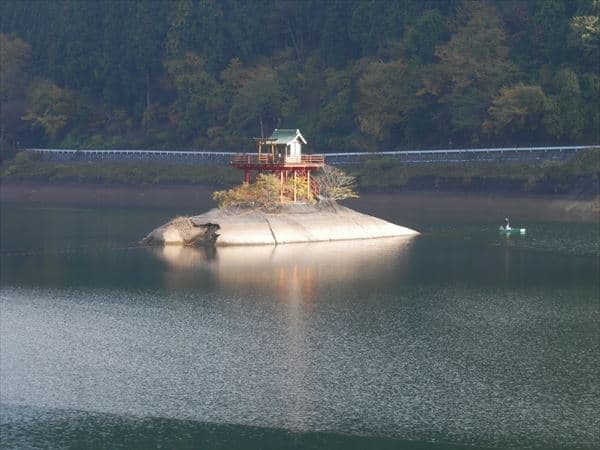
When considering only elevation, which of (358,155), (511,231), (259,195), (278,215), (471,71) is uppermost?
(471,71)

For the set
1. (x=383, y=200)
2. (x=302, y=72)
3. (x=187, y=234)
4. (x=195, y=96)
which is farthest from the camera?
(x=195, y=96)

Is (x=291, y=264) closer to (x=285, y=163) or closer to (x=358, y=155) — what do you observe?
(x=285, y=163)

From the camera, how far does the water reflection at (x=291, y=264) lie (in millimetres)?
61250

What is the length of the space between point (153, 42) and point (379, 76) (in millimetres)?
35284

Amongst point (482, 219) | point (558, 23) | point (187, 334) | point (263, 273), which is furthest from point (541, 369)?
point (558, 23)

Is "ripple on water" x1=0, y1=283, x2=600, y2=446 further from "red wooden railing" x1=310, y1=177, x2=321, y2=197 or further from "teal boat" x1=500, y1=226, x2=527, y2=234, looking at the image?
"red wooden railing" x1=310, y1=177, x2=321, y2=197

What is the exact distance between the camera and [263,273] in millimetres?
64375

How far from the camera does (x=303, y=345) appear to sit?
154ft

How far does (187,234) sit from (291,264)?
34.4 feet

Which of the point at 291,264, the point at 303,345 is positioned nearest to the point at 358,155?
the point at 291,264

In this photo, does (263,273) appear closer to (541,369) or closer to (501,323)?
(501,323)

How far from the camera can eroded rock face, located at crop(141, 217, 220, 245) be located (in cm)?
7556

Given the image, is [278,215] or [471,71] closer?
[278,215]

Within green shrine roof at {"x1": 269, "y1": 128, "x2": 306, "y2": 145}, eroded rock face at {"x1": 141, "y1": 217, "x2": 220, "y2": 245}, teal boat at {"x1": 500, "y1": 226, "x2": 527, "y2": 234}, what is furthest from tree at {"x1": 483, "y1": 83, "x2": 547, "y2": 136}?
eroded rock face at {"x1": 141, "y1": 217, "x2": 220, "y2": 245}
